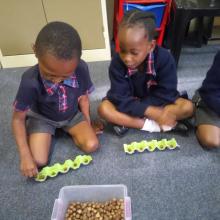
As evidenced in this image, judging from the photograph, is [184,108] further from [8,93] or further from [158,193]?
[8,93]

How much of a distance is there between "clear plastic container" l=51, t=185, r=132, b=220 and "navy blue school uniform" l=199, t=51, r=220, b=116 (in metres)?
0.53

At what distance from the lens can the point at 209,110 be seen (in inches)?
44.7

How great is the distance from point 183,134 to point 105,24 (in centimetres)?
87

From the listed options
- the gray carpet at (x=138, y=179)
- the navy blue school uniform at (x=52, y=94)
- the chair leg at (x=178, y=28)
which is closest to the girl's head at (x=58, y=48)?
the navy blue school uniform at (x=52, y=94)

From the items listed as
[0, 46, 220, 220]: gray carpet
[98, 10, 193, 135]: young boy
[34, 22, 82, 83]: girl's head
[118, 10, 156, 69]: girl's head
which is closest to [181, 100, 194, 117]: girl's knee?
[98, 10, 193, 135]: young boy

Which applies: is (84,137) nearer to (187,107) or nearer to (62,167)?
(62,167)

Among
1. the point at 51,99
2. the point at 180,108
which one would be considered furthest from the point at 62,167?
the point at 180,108

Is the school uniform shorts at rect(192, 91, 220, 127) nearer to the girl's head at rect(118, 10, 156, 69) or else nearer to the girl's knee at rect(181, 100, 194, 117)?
the girl's knee at rect(181, 100, 194, 117)

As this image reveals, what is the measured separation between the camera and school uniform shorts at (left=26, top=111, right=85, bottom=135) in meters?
1.09

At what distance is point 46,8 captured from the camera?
1.56m

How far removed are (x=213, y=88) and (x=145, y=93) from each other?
0.29 meters

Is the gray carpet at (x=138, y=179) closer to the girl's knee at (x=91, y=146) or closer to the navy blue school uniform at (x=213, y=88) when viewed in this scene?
the girl's knee at (x=91, y=146)

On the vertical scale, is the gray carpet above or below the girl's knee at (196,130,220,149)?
below

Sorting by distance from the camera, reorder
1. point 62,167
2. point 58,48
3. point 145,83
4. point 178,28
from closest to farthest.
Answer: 1. point 58,48
2. point 62,167
3. point 145,83
4. point 178,28
